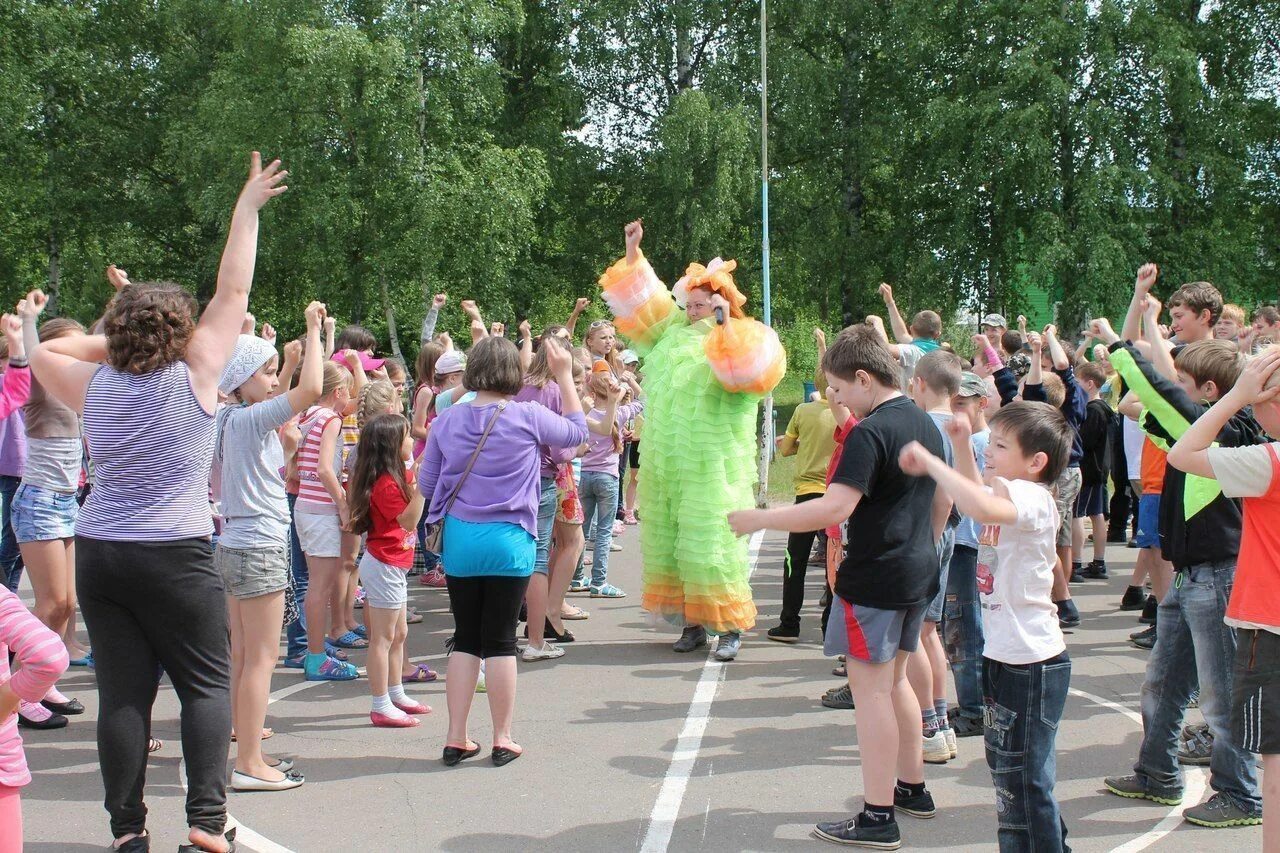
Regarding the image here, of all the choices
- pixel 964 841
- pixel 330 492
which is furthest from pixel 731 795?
pixel 330 492

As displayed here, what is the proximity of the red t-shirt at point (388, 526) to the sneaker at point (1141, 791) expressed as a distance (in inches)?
137

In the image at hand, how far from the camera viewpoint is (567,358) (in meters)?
5.25

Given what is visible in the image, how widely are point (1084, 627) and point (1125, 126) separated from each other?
2066cm

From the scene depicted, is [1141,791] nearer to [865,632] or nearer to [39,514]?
[865,632]

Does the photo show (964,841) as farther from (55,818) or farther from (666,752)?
(55,818)

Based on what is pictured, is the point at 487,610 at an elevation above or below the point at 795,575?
Answer: above

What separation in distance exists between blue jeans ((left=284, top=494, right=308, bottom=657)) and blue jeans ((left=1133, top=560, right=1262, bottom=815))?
4.78 m

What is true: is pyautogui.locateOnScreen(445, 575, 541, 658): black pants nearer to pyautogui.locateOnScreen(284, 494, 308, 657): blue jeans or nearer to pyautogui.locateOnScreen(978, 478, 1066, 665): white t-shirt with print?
pyautogui.locateOnScreen(978, 478, 1066, 665): white t-shirt with print

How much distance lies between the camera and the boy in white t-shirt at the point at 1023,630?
3.58m

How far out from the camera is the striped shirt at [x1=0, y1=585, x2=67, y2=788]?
9.34 ft

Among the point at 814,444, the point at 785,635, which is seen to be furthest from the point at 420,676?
the point at 814,444

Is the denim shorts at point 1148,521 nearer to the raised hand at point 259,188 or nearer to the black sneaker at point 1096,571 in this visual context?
the black sneaker at point 1096,571

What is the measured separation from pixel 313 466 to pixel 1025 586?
4.25 meters

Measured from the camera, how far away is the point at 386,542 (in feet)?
18.9
